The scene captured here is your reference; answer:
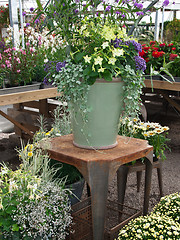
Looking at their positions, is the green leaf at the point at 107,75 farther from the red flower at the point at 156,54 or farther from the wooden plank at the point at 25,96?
the red flower at the point at 156,54

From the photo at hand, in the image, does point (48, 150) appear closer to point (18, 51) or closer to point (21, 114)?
point (18, 51)

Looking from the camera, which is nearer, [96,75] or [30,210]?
[96,75]

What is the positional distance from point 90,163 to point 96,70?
0.43 metres

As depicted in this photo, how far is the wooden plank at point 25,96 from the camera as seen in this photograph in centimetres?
266

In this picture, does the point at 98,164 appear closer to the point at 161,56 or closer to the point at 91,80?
the point at 91,80

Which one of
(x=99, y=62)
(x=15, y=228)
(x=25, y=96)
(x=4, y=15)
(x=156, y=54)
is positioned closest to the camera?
(x=99, y=62)

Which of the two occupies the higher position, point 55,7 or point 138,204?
point 55,7

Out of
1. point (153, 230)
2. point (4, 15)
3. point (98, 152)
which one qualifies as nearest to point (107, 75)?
point (98, 152)

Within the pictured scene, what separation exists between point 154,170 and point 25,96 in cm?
154

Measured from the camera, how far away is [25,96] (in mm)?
2818

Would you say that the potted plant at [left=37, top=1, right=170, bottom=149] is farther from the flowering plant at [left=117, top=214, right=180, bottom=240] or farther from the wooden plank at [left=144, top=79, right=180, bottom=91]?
the wooden plank at [left=144, top=79, right=180, bottom=91]

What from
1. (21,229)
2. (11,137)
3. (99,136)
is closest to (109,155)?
(99,136)

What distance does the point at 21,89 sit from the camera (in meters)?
2.88

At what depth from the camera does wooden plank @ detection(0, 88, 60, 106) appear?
105 inches
